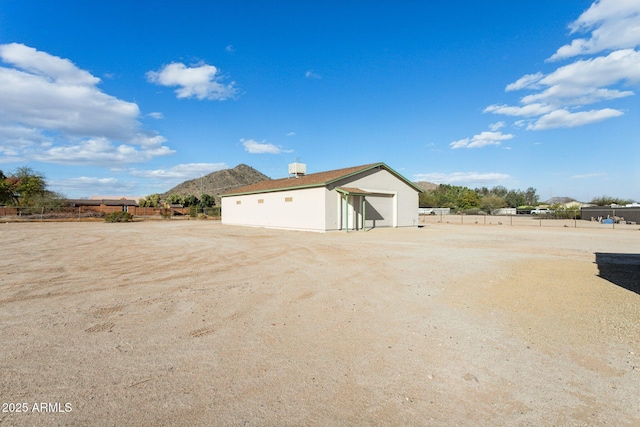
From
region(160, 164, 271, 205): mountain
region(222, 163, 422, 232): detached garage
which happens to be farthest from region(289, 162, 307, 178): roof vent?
region(160, 164, 271, 205): mountain

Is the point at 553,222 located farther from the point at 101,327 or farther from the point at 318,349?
the point at 101,327

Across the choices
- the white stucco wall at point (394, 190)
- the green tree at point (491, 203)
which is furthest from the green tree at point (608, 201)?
the white stucco wall at point (394, 190)

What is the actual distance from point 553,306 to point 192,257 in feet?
31.0

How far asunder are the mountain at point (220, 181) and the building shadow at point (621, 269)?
321ft

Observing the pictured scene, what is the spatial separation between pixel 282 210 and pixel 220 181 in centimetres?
8824

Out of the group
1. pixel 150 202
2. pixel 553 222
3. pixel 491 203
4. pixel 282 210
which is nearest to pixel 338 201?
pixel 282 210

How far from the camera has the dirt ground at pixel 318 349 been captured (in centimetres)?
270

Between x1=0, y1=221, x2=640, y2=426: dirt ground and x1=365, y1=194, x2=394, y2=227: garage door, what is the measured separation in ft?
54.3

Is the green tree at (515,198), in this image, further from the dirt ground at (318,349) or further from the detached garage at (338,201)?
the dirt ground at (318,349)

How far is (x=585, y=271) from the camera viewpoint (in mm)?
8453

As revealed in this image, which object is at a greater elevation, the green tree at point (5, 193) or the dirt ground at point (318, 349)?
the green tree at point (5, 193)

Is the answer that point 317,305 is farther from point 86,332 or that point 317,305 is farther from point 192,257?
point 192,257

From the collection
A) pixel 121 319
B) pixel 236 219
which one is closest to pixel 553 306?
pixel 121 319

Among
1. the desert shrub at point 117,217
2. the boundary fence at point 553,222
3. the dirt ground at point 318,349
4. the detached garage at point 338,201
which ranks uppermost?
the detached garage at point 338,201
